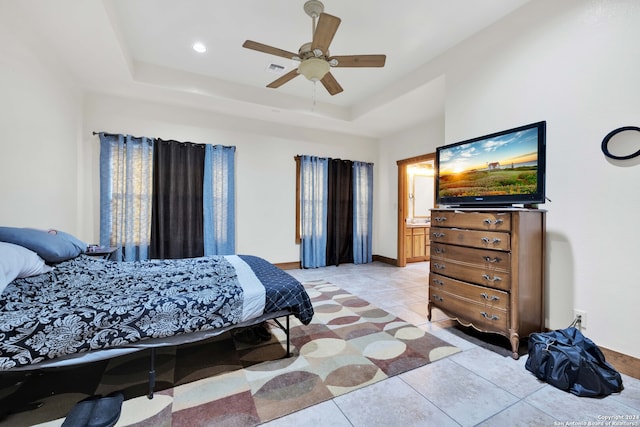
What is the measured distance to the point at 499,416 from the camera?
151cm

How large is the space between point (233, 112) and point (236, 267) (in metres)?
3.03

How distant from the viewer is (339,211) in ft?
18.2

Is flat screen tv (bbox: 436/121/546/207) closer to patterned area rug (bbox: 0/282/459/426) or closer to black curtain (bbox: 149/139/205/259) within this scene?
patterned area rug (bbox: 0/282/459/426)

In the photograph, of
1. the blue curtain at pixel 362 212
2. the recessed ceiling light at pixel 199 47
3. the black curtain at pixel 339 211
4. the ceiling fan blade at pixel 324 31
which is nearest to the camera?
the ceiling fan blade at pixel 324 31

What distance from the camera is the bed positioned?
4.40ft

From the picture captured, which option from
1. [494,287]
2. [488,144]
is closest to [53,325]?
[494,287]

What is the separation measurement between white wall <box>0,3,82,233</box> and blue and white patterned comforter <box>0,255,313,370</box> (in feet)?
2.52

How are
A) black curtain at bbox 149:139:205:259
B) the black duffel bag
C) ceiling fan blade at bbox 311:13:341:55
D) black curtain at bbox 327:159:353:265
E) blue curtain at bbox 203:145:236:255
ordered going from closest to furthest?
the black duffel bag → ceiling fan blade at bbox 311:13:341:55 → black curtain at bbox 149:139:205:259 → blue curtain at bbox 203:145:236:255 → black curtain at bbox 327:159:353:265

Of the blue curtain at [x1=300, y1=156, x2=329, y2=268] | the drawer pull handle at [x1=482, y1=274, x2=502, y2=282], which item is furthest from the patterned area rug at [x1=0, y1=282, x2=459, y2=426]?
the blue curtain at [x1=300, y1=156, x2=329, y2=268]

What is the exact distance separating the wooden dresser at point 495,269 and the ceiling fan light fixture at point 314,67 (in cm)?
174

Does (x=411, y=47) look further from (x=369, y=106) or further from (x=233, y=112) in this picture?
(x=233, y=112)

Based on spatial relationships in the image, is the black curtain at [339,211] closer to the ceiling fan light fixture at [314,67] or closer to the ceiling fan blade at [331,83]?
the ceiling fan blade at [331,83]

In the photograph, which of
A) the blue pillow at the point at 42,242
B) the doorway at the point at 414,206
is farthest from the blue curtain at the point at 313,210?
the blue pillow at the point at 42,242

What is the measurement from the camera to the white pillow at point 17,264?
4.71ft
